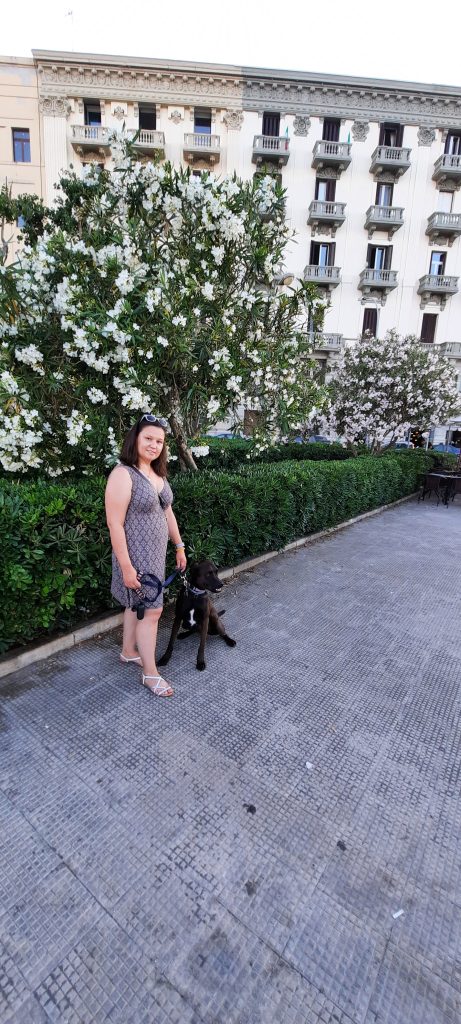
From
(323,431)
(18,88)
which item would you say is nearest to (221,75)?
(18,88)

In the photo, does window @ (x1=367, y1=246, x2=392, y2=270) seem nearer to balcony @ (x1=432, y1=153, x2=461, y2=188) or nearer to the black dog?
balcony @ (x1=432, y1=153, x2=461, y2=188)

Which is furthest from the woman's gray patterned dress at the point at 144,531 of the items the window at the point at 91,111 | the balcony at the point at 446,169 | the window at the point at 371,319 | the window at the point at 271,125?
the balcony at the point at 446,169

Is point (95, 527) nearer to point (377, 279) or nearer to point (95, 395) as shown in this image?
point (95, 395)

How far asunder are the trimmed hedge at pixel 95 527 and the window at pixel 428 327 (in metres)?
24.9

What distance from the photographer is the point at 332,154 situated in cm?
2600

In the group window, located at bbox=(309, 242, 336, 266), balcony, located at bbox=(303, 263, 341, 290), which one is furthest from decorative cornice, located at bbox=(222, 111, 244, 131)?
balcony, located at bbox=(303, 263, 341, 290)

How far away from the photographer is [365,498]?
10062 mm

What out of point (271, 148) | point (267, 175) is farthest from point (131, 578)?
point (271, 148)

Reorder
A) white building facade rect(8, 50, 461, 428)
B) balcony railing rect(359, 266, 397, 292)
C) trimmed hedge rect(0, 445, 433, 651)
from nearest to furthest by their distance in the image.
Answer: trimmed hedge rect(0, 445, 433, 651) → white building facade rect(8, 50, 461, 428) → balcony railing rect(359, 266, 397, 292)

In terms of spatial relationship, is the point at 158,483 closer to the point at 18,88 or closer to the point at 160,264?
the point at 160,264

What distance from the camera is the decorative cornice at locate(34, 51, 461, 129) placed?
24.3 m

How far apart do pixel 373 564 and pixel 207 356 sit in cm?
389

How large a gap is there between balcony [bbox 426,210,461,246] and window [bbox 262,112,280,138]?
1051 cm

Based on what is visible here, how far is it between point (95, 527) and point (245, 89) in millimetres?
32219
